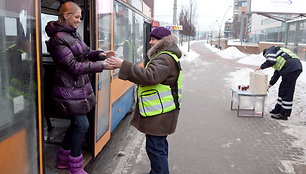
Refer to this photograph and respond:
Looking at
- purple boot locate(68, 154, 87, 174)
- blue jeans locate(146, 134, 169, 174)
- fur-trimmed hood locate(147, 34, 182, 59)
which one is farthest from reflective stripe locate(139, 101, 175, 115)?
purple boot locate(68, 154, 87, 174)

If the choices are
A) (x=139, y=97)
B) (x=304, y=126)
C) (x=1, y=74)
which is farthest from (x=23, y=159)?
(x=304, y=126)

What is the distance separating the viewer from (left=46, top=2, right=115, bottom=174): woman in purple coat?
290 centimetres

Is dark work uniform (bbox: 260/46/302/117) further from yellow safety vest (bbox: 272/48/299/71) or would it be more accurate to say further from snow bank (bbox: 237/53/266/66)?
snow bank (bbox: 237/53/266/66)

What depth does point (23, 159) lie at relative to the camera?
2256mm

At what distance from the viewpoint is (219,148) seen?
4871 mm

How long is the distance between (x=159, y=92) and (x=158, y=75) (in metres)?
0.24

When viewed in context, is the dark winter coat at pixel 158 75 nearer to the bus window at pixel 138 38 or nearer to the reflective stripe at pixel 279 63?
the bus window at pixel 138 38

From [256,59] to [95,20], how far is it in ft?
64.4

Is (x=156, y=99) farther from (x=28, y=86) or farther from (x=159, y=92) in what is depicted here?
(x=28, y=86)

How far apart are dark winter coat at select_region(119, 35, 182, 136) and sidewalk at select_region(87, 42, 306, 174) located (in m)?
1.09

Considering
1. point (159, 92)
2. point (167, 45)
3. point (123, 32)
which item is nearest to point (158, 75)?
point (159, 92)

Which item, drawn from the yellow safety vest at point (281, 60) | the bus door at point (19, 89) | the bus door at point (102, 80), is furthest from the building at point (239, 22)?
the bus door at point (19, 89)

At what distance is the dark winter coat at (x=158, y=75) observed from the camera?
2.83m

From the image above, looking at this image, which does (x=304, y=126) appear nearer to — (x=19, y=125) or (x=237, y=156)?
(x=237, y=156)
